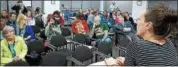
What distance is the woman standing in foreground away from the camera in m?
1.47

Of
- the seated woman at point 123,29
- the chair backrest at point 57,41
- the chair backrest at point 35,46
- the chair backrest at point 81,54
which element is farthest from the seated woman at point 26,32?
the seated woman at point 123,29

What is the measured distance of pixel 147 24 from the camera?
4.95ft

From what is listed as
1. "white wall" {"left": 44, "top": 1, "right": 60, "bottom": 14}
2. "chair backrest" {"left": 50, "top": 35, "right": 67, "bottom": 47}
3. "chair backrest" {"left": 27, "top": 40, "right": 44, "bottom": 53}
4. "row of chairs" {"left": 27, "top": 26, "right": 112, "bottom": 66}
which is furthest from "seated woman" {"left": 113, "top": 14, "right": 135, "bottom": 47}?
"white wall" {"left": 44, "top": 1, "right": 60, "bottom": 14}

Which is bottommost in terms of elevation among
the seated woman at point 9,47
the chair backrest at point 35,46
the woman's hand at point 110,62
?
the chair backrest at point 35,46

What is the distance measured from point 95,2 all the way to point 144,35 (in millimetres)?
16246

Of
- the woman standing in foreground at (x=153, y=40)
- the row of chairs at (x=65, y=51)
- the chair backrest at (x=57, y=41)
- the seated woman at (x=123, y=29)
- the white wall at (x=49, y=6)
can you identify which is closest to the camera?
the woman standing in foreground at (x=153, y=40)

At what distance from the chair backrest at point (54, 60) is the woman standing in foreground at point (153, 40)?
3.19 metres

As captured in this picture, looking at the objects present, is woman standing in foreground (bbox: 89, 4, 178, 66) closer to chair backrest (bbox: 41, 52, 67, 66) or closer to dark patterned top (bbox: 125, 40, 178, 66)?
dark patterned top (bbox: 125, 40, 178, 66)

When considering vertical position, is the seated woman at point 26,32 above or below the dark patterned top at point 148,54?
below

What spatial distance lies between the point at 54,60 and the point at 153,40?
327cm

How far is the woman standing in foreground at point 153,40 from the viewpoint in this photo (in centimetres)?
147

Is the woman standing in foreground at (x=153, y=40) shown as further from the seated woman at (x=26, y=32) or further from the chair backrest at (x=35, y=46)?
the seated woman at (x=26, y=32)

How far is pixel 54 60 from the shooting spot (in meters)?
4.66

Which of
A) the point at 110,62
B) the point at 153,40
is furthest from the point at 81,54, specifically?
the point at 110,62
